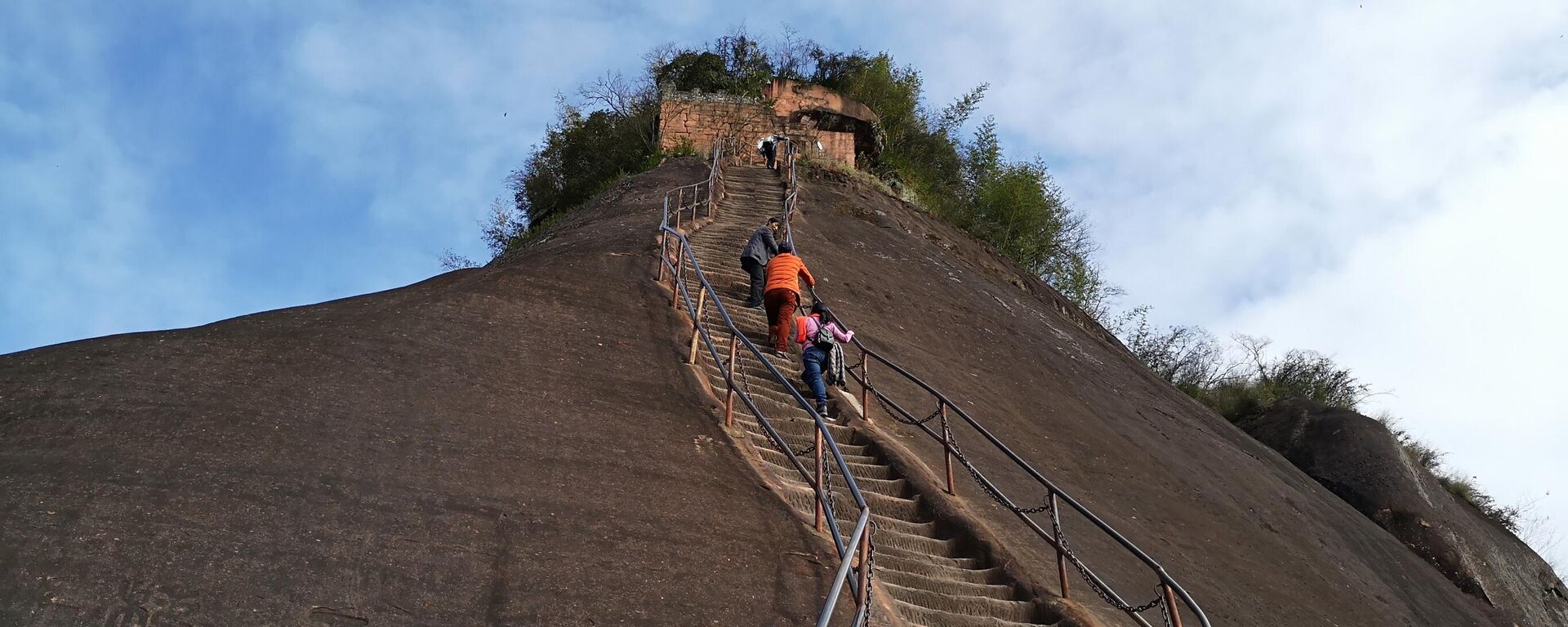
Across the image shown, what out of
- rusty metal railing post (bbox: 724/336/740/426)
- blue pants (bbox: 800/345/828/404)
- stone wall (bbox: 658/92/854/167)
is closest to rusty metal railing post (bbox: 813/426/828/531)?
rusty metal railing post (bbox: 724/336/740/426)

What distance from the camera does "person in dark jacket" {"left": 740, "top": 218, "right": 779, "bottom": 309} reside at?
12805mm

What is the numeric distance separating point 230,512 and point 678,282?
5.73 m

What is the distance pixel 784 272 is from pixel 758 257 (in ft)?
5.19

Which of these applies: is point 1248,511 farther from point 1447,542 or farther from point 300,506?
point 300,506

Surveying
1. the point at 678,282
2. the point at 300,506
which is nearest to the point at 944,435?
the point at 678,282

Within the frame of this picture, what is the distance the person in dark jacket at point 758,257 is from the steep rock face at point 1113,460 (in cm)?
106

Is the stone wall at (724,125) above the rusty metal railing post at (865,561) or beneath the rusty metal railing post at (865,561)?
above

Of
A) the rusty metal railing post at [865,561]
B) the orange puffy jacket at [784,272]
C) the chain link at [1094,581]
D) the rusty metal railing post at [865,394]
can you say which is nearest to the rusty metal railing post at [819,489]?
the rusty metal railing post at [865,561]

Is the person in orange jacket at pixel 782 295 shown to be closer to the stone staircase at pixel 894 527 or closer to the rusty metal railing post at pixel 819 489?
the stone staircase at pixel 894 527

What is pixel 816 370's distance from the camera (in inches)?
396

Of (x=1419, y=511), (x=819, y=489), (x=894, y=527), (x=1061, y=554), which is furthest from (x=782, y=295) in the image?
(x=1419, y=511)

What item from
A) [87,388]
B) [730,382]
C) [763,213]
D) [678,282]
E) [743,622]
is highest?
[763,213]

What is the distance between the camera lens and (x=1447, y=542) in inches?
628

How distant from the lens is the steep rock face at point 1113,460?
375 inches
